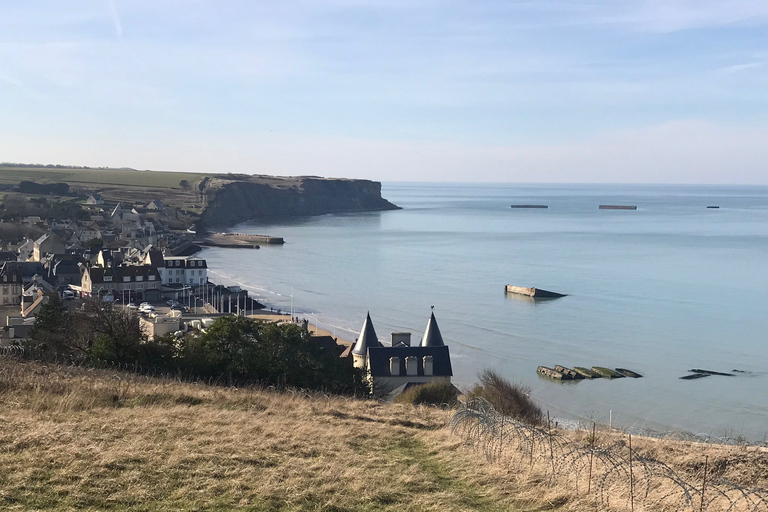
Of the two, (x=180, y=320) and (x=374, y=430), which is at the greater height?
(x=374, y=430)

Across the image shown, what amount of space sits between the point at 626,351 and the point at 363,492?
3082cm

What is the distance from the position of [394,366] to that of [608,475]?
16.2m

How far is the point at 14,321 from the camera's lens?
98.2ft

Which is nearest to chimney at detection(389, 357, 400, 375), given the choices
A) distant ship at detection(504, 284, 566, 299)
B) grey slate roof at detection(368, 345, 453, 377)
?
grey slate roof at detection(368, 345, 453, 377)

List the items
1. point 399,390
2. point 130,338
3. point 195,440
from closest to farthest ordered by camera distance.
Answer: point 195,440 < point 130,338 < point 399,390

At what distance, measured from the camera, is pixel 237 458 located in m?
7.75

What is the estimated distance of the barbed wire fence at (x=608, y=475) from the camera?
6.67m

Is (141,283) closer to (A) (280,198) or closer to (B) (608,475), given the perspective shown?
(B) (608,475)

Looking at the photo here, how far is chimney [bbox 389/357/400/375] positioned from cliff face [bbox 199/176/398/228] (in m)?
93.6

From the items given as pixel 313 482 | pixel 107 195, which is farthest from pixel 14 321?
pixel 107 195

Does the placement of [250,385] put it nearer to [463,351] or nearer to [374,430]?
[374,430]

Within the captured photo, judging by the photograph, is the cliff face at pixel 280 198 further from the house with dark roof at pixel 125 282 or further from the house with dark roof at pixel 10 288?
the house with dark roof at pixel 10 288

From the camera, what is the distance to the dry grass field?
6.56 m

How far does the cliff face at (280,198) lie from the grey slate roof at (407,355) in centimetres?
9303
